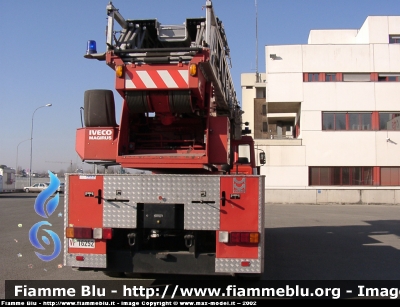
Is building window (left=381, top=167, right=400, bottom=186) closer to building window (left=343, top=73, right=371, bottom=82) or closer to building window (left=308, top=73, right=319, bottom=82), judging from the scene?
building window (left=343, top=73, right=371, bottom=82)

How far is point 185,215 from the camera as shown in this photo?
5.64 meters

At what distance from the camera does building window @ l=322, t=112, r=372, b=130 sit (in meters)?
30.7

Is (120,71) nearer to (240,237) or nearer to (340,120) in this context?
(240,237)

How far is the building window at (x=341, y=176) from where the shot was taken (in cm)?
3064

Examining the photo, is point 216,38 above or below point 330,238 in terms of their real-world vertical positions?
above

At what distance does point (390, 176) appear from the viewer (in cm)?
3061

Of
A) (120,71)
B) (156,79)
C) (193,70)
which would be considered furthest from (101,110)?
(193,70)

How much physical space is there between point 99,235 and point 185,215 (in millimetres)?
1198

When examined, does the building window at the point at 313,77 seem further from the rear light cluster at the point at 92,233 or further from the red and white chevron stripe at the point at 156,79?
the rear light cluster at the point at 92,233

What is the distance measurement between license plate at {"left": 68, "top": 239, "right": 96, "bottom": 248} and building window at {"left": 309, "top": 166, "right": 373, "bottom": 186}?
2686 centimetres

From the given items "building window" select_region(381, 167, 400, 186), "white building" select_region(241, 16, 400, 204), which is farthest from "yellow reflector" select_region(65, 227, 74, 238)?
"building window" select_region(381, 167, 400, 186)

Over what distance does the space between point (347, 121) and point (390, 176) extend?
4980mm

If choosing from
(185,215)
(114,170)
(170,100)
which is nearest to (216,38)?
(170,100)

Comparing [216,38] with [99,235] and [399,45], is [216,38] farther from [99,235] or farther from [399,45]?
[399,45]
